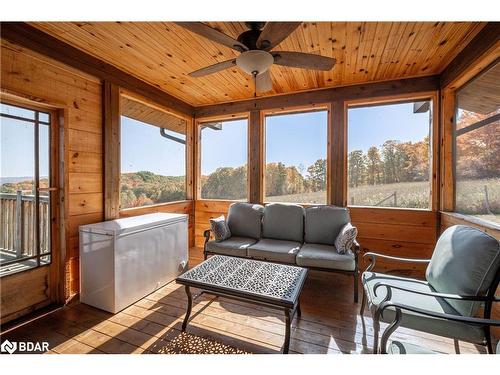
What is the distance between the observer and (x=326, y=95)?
3363 millimetres

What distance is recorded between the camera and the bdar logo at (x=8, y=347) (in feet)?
5.45

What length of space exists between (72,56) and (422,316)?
3.72 m

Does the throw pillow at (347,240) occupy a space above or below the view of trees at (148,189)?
below

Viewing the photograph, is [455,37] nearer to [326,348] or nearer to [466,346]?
[466,346]

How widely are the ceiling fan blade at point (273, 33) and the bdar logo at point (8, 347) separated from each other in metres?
2.96

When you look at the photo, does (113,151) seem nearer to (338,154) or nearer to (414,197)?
(338,154)

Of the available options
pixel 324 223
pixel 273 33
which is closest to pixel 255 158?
pixel 324 223

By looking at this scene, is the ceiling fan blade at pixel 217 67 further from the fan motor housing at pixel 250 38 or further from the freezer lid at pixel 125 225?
the freezer lid at pixel 125 225

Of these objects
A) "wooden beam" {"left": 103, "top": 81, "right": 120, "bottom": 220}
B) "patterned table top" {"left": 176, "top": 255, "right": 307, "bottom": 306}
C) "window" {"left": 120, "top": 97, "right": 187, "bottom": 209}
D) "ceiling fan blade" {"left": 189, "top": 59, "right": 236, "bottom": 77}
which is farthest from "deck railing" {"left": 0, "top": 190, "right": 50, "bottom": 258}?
"ceiling fan blade" {"left": 189, "top": 59, "right": 236, "bottom": 77}

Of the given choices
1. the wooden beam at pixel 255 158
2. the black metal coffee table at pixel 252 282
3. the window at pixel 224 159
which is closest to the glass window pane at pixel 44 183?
the black metal coffee table at pixel 252 282

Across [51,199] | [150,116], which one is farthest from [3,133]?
[150,116]

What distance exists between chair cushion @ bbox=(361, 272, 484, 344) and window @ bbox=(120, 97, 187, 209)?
2.97 metres

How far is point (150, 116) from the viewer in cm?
336
